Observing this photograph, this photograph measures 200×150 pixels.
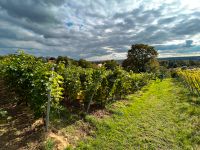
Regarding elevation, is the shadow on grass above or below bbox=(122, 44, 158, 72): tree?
below

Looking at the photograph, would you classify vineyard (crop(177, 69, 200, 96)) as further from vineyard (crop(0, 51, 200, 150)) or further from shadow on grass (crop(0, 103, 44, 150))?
shadow on grass (crop(0, 103, 44, 150))

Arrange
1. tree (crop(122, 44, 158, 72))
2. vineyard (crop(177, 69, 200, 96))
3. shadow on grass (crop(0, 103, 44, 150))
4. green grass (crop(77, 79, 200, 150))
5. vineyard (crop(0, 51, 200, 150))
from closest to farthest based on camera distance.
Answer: shadow on grass (crop(0, 103, 44, 150)), vineyard (crop(0, 51, 200, 150)), green grass (crop(77, 79, 200, 150)), vineyard (crop(177, 69, 200, 96)), tree (crop(122, 44, 158, 72))

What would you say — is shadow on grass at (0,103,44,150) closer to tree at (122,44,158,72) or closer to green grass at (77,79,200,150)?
green grass at (77,79,200,150)

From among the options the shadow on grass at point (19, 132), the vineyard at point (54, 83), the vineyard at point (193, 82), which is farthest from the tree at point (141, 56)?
the shadow on grass at point (19, 132)

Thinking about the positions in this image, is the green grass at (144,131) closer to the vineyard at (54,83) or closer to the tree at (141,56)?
the vineyard at (54,83)

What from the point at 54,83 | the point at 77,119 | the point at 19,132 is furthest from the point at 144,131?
the point at 19,132

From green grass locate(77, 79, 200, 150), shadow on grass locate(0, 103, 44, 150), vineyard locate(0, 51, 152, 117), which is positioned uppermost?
vineyard locate(0, 51, 152, 117)

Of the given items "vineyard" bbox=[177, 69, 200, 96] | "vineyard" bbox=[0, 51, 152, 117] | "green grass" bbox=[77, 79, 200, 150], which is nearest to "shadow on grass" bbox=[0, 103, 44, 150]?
"vineyard" bbox=[0, 51, 152, 117]

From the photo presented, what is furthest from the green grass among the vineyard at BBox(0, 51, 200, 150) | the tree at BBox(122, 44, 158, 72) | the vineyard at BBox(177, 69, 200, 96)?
the tree at BBox(122, 44, 158, 72)

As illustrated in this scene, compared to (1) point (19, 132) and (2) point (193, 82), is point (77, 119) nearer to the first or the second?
(1) point (19, 132)

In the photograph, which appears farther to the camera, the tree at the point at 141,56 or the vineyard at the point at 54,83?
the tree at the point at 141,56

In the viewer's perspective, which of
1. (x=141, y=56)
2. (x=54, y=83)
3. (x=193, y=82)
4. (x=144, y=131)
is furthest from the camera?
(x=141, y=56)

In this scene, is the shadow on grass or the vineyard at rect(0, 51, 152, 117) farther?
the vineyard at rect(0, 51, 152, 117)

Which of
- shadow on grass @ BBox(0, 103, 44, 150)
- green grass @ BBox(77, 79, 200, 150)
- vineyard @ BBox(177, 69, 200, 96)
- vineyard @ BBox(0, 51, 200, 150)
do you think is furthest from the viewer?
vineyard @ BBox(177, 69, 200, 96)
